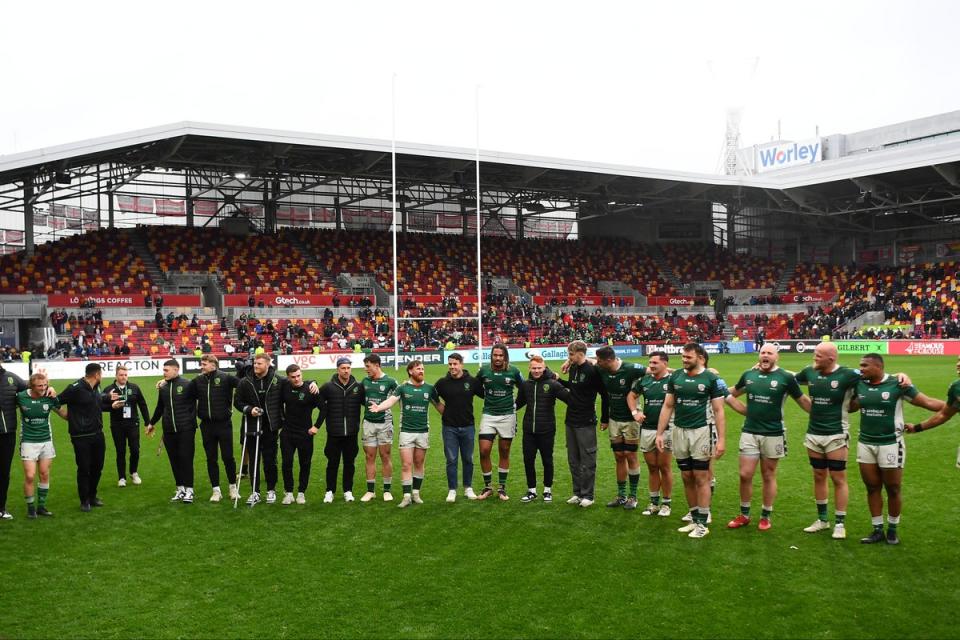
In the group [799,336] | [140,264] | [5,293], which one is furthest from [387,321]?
[799,336]

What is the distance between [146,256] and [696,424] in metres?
39.6

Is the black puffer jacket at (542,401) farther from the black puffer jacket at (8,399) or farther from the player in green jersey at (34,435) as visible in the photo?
the black puffer jacket at (8,399)

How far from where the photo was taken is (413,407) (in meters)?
10.1

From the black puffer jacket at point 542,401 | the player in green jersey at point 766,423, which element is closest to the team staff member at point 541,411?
the black puffer jacket at point 542,401

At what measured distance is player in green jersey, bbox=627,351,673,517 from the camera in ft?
29.6

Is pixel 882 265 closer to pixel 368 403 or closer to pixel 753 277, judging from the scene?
pixel 753 277

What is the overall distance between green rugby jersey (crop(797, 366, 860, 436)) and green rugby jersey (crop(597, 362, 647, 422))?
194cm

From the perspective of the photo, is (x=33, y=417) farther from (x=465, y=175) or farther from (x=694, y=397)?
(x=465, y=175)

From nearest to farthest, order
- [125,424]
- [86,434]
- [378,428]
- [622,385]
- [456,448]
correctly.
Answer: [622,385], [86,434], [456,448], [378,428], [125,424]

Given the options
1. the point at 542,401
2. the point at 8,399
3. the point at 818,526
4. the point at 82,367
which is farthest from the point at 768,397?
the point at 82,367

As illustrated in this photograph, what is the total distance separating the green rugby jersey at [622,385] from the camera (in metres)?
9.38

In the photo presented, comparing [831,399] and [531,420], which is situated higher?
[831,399]

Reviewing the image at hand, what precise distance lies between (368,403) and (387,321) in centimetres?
3111

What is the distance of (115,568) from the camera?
7.66 metres
